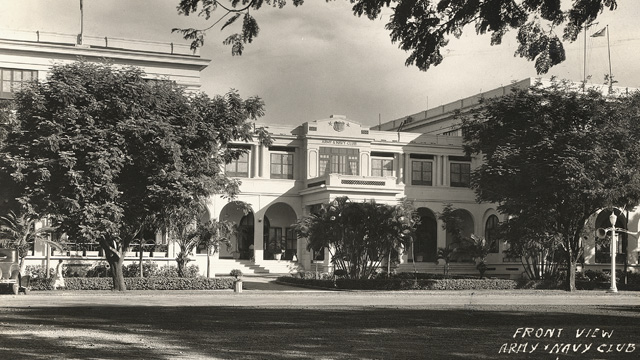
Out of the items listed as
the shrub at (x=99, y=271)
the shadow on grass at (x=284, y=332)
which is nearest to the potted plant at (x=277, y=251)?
the shrub at (x=99, y=271)

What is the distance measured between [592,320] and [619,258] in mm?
38942

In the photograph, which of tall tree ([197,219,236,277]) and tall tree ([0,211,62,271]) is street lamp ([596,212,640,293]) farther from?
tall tree ([0,211,62,271])

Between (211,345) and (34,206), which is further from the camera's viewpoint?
(34,206)

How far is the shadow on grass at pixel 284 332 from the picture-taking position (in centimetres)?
1152

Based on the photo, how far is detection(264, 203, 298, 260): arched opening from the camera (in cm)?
5438

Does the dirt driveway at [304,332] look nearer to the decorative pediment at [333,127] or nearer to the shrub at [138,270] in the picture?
the shrub at [138,270]

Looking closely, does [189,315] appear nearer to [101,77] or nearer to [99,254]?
[101,77]

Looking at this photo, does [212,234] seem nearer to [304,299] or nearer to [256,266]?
[256,266]

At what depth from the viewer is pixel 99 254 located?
4384 centimetres

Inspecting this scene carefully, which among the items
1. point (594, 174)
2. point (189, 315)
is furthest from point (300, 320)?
point (594, 174)

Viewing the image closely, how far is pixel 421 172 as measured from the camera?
57.4m

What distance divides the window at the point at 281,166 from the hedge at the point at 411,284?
49.4 ft

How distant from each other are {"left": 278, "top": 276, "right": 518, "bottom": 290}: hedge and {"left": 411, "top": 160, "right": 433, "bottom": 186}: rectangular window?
19.2m

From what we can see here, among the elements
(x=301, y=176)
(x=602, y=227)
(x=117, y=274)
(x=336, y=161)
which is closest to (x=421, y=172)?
(x=336, y=161)
